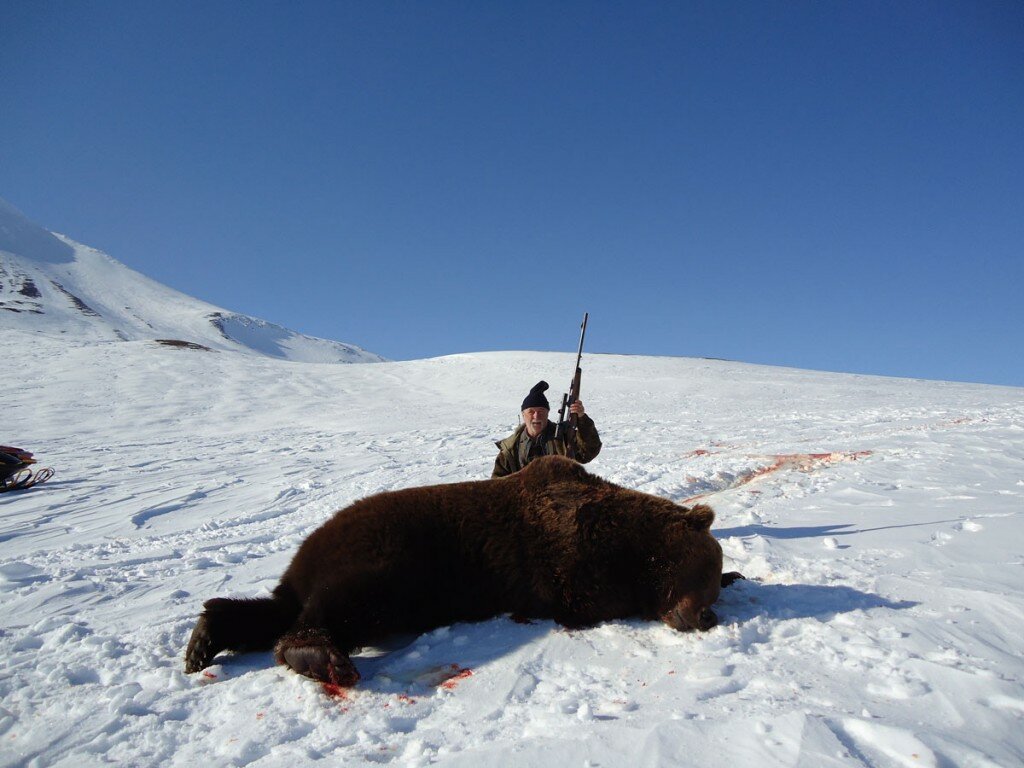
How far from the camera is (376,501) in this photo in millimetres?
3576

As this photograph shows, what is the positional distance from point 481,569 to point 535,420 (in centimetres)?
228

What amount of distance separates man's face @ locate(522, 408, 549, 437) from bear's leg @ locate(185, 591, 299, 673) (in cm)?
280

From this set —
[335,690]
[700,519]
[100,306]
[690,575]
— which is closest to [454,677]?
[335,690]

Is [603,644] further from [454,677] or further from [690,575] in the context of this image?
[454,677]

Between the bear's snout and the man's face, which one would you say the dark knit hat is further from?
the bear's snout

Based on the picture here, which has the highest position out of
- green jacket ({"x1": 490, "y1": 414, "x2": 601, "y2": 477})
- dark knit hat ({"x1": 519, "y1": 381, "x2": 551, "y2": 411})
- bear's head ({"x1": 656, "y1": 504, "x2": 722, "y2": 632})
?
dark knit hat ({"x1": 519, "y1": 381, "x2": 551, "y2": 411})

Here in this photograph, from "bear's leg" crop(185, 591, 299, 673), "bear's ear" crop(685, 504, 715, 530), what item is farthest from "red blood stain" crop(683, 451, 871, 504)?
"bear's leg" crop(185, 591, 299, 673)

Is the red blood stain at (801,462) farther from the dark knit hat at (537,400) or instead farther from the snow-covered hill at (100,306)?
the snow-covered hill at (100,306)

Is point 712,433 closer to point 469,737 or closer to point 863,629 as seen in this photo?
point 863,629

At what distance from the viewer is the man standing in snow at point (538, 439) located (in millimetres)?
5551

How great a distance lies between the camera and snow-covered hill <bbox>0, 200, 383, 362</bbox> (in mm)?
71325

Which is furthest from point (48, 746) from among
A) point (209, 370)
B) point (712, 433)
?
point (209, 370)

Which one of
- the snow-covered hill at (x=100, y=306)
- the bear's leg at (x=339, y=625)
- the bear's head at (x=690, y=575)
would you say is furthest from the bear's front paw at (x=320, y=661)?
the snow-covered hill at (x=100, y=306)

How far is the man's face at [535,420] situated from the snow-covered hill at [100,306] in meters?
71.5
